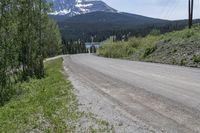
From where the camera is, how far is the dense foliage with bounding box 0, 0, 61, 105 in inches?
833

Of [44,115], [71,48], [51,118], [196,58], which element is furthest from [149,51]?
[71,48]

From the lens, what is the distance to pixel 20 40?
27906 millimetres

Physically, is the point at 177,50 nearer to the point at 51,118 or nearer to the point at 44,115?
the point at 44,115

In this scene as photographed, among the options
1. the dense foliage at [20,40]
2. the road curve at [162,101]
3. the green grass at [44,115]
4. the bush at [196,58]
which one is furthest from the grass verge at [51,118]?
the bush at [196,58]

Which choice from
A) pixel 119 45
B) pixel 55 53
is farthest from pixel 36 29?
pixel 55 53

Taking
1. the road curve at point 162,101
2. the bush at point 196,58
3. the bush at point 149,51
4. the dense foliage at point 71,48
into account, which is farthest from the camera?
the dense foliage at point 71,48

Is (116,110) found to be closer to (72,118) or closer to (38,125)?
(72,118)

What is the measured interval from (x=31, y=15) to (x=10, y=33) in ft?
25.9

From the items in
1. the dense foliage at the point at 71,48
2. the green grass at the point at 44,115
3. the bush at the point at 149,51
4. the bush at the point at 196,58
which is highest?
the green grass at the point at 44,115

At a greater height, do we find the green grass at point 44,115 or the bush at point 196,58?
the green grass at point 44,115

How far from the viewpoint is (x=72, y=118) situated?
1084 cm

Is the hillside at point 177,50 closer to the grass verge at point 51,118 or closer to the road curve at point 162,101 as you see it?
the road curve at point 162,101

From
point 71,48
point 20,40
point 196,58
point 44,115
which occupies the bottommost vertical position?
point 71,48

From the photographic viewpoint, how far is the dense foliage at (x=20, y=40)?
69.4ft
